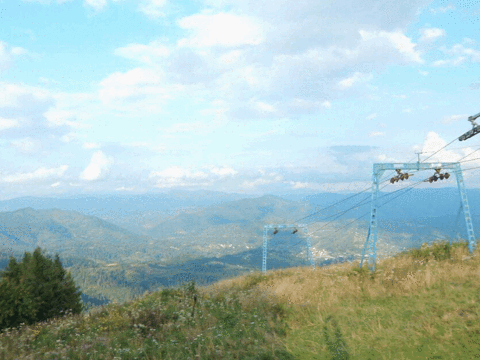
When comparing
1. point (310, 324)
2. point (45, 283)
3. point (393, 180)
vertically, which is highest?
point (393, 180)

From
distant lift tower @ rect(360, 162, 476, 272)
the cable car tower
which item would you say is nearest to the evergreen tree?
distant lift tower @ rect(360, 162, 476, 272)

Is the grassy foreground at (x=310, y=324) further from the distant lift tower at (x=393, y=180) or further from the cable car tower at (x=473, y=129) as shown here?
the cable car tower at (x=473, y=129)

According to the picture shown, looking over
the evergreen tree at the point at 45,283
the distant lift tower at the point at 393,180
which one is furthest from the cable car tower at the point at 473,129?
the evergreen tree at the point at 45,283

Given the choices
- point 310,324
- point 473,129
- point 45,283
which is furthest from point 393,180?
point 45,283

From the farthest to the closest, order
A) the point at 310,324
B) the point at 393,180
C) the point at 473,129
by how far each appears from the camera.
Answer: the point at 393,180 < the point at 473,129 < the point at 310,324

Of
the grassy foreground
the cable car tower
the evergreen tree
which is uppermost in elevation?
the cable car tower

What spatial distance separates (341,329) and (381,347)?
1.66 m

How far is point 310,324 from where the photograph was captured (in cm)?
1177

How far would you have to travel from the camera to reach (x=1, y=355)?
11.1m

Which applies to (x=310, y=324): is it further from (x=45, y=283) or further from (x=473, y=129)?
(x=45, y=283)

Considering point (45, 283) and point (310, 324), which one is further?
point (45, 283)

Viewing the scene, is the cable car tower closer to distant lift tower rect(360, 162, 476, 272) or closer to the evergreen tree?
distant lift tower rect(360, 162, 476, 272)

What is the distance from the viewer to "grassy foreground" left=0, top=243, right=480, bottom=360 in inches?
368

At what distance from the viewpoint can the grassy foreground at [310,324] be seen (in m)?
9.35
